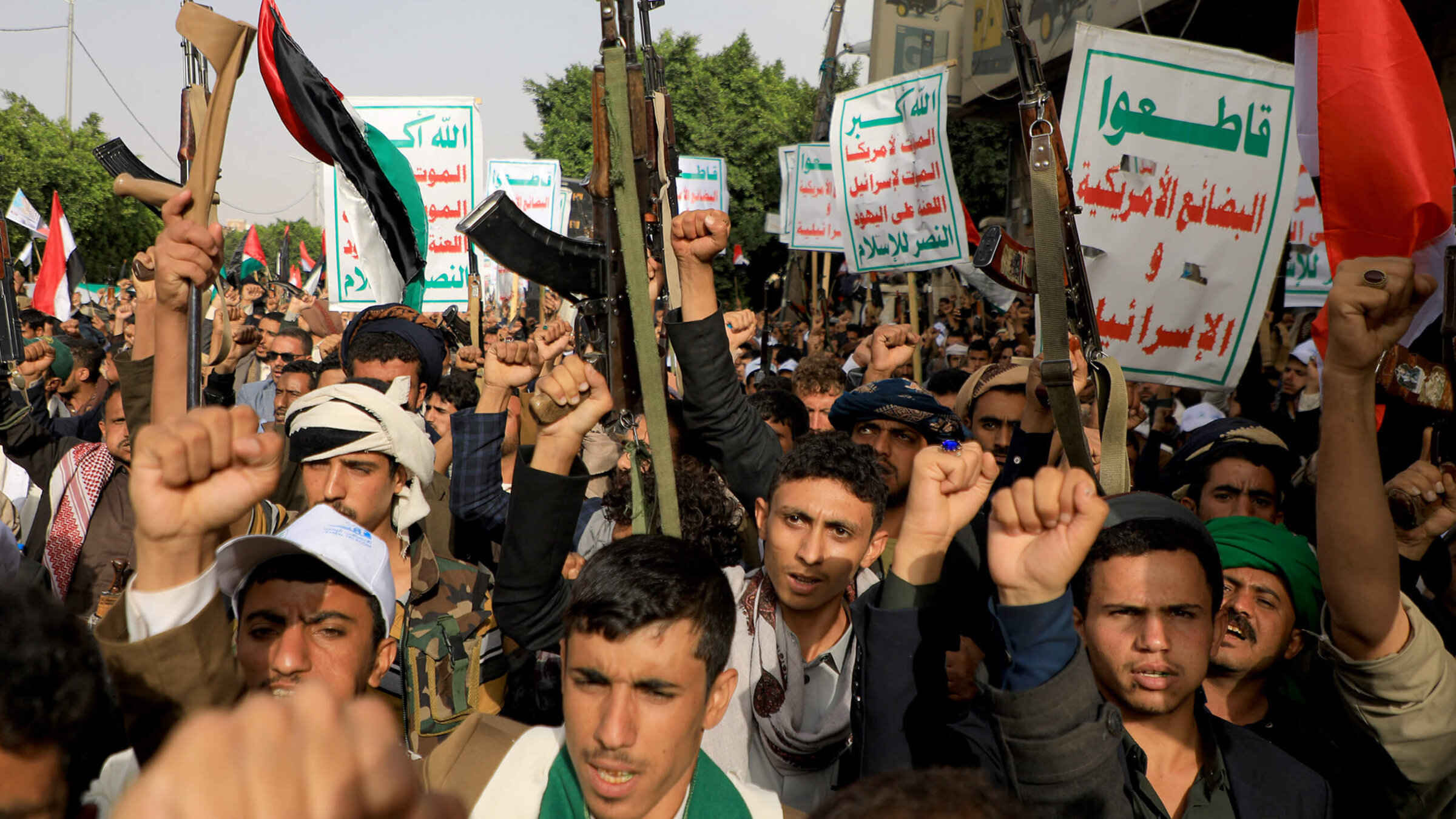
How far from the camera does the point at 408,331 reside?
14.1 ft

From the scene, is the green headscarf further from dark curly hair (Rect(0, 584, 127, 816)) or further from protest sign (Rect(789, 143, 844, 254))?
dark curly hair (Rect(0, 584, 127, 816))

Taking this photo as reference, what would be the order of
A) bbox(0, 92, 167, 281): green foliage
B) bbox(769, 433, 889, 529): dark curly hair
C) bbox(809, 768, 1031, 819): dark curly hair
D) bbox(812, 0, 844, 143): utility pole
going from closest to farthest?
bbox(809, 768, 1031, 819): dark curly hair
bbox(769, 433, 889, 529): dark curly hair
bbox(812, 0, 844, 143): utility pole
bbox(0, 92, 167, 281): green foliage

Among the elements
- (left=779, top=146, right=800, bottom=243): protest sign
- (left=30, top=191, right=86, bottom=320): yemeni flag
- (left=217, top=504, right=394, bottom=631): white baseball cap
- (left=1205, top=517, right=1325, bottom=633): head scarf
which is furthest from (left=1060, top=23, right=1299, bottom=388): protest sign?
(left=30, top=191, right=86, bottom=320): yemeni flag

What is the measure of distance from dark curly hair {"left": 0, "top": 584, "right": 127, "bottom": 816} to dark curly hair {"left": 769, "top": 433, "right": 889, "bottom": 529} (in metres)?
1.55

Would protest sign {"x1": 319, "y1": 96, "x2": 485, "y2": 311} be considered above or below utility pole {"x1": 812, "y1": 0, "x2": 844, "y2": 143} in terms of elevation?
below

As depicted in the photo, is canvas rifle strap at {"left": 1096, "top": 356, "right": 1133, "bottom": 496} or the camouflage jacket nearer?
canvas rifle strap at {"left": 1096, "top": 356, "right": 1133, "bottom": 496}

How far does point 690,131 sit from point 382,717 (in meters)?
34.6

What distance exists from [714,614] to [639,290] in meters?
0.66

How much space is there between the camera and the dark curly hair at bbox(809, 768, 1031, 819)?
1.05m

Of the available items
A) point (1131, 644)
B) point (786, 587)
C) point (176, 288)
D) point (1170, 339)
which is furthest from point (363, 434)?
point (1170, 339)

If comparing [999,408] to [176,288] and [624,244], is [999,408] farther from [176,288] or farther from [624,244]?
[176,288]

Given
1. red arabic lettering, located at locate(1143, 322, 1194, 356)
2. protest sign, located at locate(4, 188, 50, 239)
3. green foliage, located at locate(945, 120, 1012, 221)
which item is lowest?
red arabic lettering, located at locate(1143, 322, 1194, 356)

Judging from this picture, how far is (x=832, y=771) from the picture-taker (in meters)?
2.14

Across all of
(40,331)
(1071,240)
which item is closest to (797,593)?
(1071,240)
